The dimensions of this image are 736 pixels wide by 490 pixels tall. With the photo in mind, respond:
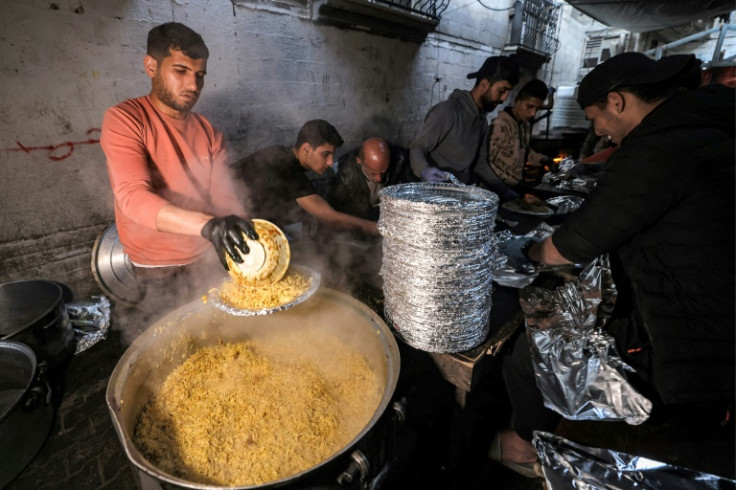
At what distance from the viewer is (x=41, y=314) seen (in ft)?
8.53

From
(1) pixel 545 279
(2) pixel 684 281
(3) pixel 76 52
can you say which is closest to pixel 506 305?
(1) pixel 545 279

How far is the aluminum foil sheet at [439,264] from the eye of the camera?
1401 millimetres

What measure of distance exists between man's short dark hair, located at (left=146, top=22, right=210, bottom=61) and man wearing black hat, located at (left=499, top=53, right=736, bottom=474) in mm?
2646

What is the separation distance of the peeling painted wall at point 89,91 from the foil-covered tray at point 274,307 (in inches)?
86.3

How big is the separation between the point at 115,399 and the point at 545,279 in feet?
Result: 8.91

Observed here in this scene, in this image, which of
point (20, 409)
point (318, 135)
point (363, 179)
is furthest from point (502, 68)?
point (20, 409)

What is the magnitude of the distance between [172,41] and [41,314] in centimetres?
232

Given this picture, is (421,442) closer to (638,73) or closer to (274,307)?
(274,307)

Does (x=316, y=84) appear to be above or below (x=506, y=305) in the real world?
above

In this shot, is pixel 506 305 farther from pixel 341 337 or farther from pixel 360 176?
pixel 360 176

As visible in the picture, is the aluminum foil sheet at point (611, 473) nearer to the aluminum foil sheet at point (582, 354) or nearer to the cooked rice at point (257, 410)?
the aluminum foil sheet at point (582, 354)

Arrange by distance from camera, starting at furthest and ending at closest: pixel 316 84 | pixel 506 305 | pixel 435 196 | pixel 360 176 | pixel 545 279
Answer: pixel 316 84 < pixel 360 176 < pixel 545 279 < pixel 506 305 < pixel 435 196

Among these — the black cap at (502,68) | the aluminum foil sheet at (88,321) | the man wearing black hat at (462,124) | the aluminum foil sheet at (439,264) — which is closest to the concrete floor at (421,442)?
the aluminum foil sheet at (88,321)

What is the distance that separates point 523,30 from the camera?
29.8 feet
